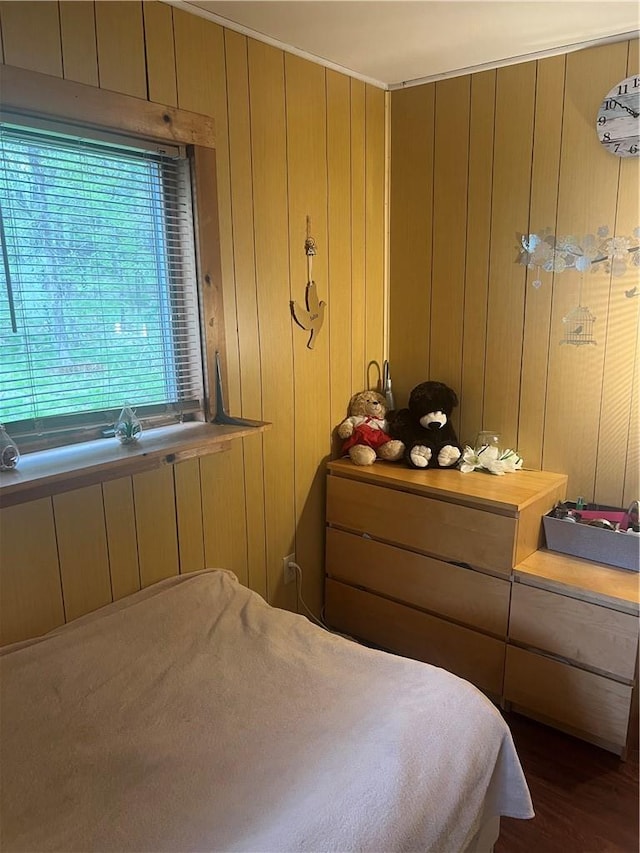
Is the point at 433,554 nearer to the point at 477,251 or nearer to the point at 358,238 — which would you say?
the point at 477,251

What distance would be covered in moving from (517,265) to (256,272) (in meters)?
1.05

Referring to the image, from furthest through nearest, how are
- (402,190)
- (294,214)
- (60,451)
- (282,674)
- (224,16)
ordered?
(402,190)
(294,214)
(224,16)
(60,451)
(282,674)

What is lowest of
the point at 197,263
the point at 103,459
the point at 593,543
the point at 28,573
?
the point at 593,543

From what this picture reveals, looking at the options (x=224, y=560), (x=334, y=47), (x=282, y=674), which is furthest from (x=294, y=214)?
(x=282, y=674)

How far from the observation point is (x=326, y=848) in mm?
1158

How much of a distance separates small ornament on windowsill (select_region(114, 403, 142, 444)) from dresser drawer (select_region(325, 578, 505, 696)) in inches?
49.4

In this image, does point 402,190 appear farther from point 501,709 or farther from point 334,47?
point 501,709

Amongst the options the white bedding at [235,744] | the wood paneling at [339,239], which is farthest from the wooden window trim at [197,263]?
the wood paneling at [339,239]

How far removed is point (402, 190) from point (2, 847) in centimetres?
263

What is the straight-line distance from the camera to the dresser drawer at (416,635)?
2.31 meters

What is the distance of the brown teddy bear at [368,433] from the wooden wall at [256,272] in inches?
2.7

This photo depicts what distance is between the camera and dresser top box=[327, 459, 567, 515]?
223 centimetres

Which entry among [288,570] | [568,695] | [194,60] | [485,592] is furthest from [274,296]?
[568,695]

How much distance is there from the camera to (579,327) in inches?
93.2
